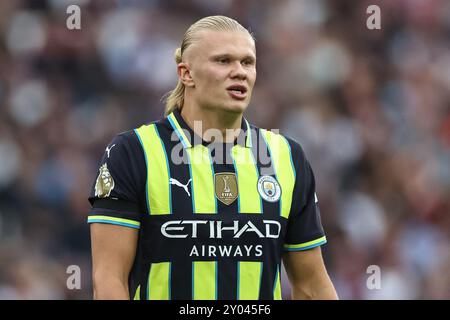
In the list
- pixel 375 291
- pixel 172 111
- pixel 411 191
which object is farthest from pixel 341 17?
pixel 172 111

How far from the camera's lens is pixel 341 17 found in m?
8.80

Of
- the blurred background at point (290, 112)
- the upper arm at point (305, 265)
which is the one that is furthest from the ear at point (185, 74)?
the blurred background at point (290, 112)

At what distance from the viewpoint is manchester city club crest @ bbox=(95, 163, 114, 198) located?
12.0 ft

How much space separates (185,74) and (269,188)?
2.02 feet

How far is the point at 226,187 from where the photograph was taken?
149 inches

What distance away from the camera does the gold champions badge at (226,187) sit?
375 cm

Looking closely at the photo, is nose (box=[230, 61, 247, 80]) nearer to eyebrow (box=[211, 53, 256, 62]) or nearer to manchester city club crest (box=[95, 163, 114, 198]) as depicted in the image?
eyebrow (box=[211, 53, 256, 62])

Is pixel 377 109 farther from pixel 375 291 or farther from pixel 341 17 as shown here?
pixel 375 291

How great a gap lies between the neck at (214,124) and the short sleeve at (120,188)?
304mm

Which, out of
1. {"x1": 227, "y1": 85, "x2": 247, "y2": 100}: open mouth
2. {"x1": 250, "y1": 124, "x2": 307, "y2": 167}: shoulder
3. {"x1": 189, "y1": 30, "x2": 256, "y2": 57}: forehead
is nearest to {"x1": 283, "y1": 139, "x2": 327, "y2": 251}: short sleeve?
{"x1": 250, "y1": 124, "x2": 307, "y2": 167}: shoulder

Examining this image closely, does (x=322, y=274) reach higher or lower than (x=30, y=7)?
lower

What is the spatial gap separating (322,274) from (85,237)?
3.93 m

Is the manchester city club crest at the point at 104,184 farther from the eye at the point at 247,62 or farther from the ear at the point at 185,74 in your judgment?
the eye at the point at 247,62

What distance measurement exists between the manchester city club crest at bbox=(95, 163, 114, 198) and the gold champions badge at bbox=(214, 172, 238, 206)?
433mm
